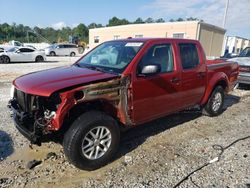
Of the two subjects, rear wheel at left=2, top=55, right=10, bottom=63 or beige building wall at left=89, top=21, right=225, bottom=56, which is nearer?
→ rear wheel at left=2, top=55, right=10, bottom=63

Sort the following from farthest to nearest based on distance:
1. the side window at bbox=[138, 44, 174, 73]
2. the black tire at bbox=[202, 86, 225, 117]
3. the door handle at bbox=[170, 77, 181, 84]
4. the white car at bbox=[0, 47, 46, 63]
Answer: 1. the white car at bbox=[0, 47, 46, 63]
2. the black tire at bbox=[202, 86, 225, 117]
3. the door handle at bbox=[170, 77, 181, 84]
4. the side window at bbox=[138, 44, 174, 73]

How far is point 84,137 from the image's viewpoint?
3.53 m

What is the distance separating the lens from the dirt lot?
3.49m

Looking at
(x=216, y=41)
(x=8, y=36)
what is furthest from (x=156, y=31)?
(x=8, y=36)

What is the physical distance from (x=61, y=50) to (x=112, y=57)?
28243mm

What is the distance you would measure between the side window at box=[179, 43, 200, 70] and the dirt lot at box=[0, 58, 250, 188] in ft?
4.64

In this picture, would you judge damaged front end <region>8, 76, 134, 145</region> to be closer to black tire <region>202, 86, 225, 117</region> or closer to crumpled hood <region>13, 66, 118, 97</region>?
crumpled hood <region>13, 66, 118, 97</region>

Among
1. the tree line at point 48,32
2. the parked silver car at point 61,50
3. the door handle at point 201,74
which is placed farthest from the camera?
the tree line at point 48,32

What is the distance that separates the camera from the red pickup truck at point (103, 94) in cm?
342

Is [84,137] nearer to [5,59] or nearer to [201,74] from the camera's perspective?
[201,74]

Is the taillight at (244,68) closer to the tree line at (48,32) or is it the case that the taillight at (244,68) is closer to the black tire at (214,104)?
the black tire at (214,104)

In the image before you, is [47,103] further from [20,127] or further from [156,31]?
[156,31]

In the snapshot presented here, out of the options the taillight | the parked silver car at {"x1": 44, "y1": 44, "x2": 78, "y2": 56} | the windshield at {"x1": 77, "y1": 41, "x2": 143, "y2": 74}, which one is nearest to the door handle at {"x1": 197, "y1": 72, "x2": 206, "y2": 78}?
the windshield at {"x1": 77, "y1": 41, "x2": 143, "y2": 74}

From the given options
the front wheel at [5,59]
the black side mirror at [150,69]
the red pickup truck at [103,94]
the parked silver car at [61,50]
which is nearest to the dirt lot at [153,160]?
the red pickup truck at [103,94]
